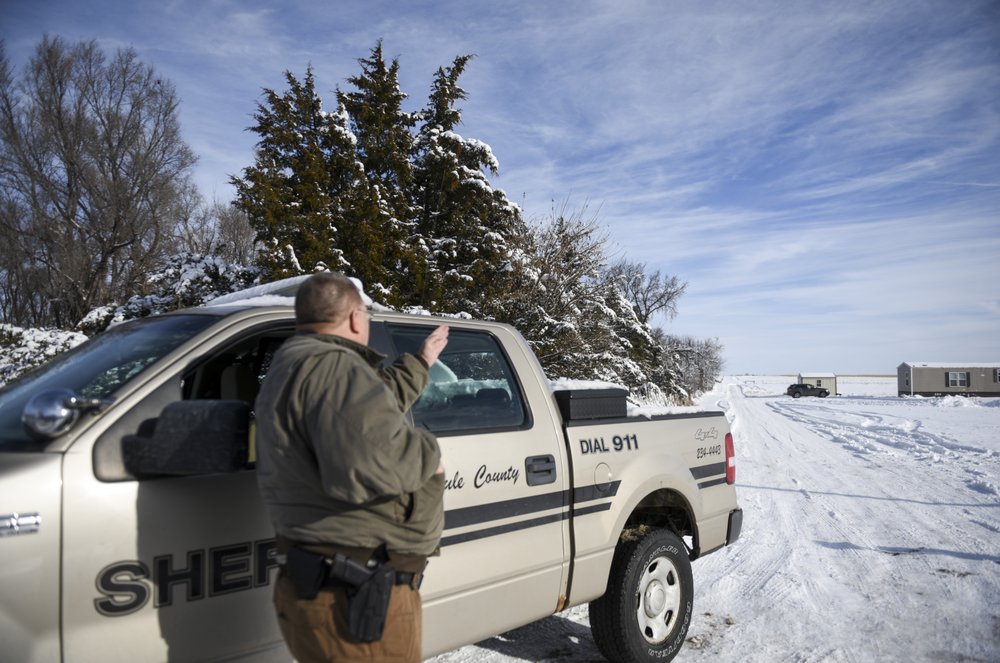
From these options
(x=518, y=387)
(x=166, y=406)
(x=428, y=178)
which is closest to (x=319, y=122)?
(x=428, y=178)

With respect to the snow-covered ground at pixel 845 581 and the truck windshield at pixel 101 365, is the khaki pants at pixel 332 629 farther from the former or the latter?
the snow-covered ground at pixel 845 581

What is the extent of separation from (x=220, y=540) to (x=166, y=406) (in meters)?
0.50

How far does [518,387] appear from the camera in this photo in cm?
356

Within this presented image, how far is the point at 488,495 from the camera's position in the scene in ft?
9.99

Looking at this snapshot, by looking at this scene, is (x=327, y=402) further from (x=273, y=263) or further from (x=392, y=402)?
(x=273, y=263)

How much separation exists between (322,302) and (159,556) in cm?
95

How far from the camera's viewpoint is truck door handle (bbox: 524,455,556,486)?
10.7 ft

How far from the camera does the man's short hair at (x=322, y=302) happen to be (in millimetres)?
2141

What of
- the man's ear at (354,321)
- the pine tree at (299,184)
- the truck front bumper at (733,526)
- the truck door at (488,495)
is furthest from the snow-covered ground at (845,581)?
the pine tree at (299,184)

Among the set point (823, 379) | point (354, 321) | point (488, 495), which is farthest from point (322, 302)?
point (823, 379)

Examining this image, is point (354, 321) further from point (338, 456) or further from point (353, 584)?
point (353, 584)

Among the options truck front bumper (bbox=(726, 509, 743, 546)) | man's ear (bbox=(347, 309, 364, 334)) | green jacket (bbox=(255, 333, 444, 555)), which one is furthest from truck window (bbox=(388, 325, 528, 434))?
truck front bumper (bbox=(726, 509, 743, 546))

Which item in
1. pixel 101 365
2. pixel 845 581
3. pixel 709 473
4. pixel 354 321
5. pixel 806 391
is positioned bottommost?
pixel 806 391

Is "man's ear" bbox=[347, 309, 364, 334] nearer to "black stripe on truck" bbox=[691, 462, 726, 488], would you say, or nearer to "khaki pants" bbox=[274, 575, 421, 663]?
A: "khaki pants" bbox=[274, 575, 421, 663]
